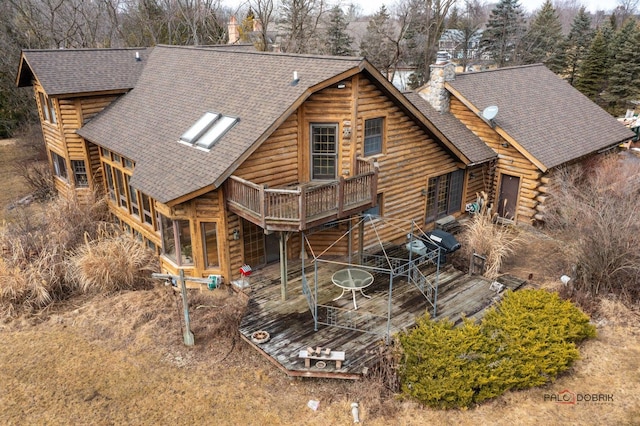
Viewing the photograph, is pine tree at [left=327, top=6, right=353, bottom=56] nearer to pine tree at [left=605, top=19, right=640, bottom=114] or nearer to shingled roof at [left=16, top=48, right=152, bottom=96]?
pine tree at [left=605, top=19, right=640, bottom=114]

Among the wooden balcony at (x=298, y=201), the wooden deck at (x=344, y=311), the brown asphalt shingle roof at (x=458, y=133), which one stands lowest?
the wooden deck at (x=344, y=311)

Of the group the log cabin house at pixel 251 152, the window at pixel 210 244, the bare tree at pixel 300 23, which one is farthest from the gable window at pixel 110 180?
the bare tree at pixel 300 23

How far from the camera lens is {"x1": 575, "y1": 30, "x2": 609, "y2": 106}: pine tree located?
136 ft

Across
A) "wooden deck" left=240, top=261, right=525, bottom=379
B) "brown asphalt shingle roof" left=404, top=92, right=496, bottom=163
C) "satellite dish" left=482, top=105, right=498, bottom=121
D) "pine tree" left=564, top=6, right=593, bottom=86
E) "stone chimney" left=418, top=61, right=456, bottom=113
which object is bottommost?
"wooden deck" left=240, top=261, right=525, bottom=379

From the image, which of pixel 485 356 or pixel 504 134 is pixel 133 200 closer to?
pixel 485 356

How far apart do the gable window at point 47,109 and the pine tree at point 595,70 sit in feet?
138

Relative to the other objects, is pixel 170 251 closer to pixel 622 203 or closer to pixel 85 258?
pixel 85 258

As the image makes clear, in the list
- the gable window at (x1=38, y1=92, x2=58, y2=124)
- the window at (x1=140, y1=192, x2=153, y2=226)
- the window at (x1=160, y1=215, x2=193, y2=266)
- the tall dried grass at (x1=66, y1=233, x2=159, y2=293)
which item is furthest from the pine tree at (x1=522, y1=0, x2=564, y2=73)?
the tall dried grass at (x1=66, y1=233, x2=159, y2=293)

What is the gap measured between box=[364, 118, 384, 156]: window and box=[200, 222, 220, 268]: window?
5.12 m

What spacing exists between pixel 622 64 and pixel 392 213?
35977 mm

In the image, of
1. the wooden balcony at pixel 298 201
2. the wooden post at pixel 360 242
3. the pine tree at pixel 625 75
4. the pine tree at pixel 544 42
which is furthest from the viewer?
the pine tree at pixel 544 42

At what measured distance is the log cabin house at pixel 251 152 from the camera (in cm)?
1224

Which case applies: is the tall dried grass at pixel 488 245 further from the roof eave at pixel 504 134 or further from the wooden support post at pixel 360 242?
the wooden support post at pixel 360 242

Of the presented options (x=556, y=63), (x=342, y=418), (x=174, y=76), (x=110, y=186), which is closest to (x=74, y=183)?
(x=110, y=186)
